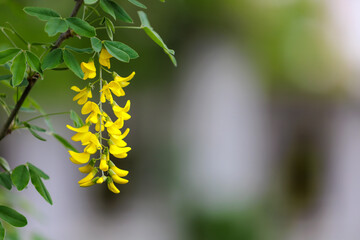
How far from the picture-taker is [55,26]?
1.62 ft

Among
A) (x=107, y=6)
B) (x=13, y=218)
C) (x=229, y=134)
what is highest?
(x=229, y=134)

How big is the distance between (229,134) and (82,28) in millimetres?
2942

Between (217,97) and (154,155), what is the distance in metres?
0.61

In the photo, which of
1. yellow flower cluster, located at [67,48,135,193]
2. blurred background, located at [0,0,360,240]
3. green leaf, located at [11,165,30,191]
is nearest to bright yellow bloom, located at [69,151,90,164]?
yellow flower cluster, located at [67,48,135,193]

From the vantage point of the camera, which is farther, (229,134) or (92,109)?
(229,134)

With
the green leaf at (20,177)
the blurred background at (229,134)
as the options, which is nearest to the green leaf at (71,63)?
the green leaf at (20,177)

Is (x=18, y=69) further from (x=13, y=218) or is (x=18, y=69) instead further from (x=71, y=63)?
(x=13, y=218)

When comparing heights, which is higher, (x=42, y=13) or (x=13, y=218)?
(x=42, y=13)

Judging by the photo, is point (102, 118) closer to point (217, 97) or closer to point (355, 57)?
point (217, 97)

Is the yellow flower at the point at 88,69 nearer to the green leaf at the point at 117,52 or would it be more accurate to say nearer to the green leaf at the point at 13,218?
the green leaf at the point at 117,52

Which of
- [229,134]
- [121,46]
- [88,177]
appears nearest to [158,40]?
[121,46]

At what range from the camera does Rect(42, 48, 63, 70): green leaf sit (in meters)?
0.49

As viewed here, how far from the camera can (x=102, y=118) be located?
499 millimetres

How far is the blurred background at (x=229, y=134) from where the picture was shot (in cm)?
297
